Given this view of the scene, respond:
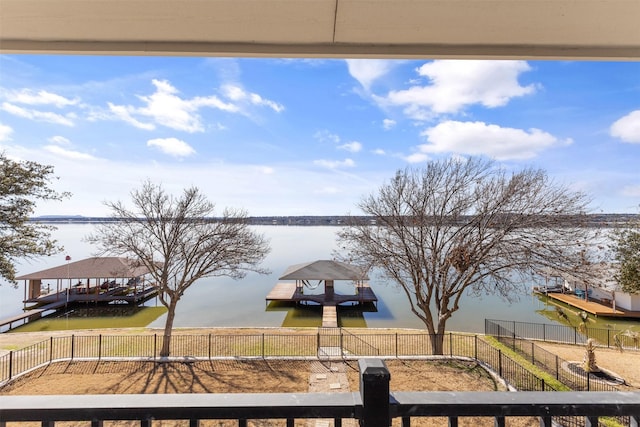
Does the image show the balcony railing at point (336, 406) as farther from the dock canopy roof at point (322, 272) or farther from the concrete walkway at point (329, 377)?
the dock canopy roof at point (322, 272)

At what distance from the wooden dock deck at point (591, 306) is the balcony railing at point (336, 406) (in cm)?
2863

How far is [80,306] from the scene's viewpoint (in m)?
25.8

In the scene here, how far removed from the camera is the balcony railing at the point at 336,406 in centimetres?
125

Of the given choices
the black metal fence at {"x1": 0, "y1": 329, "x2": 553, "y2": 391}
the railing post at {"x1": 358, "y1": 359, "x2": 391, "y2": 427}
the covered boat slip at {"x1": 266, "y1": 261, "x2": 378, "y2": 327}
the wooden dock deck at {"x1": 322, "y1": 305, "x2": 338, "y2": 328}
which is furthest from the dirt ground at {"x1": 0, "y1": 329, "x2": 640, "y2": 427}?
the covered boat slip at {"x1": 266, "y1": 261, "x2": 378, "y2": 327}

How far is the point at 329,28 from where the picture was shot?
81.7 inches

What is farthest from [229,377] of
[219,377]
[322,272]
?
[322,272]

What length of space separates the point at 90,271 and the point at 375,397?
32456 millimetres

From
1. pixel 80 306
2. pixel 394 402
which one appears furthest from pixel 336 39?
pixel 80 306

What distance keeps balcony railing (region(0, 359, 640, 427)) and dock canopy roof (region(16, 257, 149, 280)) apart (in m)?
26.3

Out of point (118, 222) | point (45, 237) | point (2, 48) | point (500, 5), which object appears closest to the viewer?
point (500, 5)

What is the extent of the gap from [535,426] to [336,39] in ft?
29.7

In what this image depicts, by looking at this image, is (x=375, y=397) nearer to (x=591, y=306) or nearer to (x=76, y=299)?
(x=591, y=306)

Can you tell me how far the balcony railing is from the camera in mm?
1247

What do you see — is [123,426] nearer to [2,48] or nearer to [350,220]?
[2,48]
